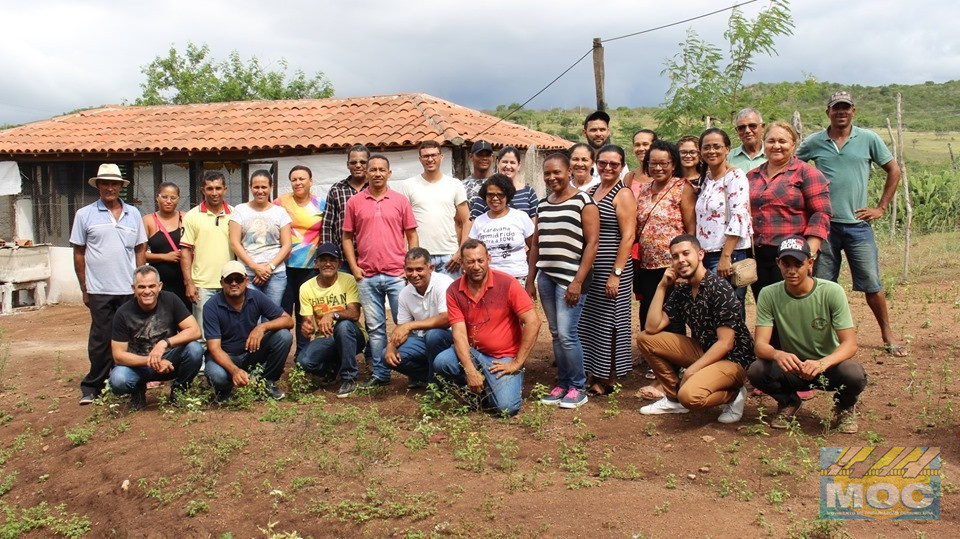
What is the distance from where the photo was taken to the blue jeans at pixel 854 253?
18.9ft

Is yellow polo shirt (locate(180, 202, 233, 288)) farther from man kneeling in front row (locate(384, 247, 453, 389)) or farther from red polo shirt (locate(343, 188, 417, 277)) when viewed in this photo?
man kneeling in front row (locate(384, 247, 453, 389))

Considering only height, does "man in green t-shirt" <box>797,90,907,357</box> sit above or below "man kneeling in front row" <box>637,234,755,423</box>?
above

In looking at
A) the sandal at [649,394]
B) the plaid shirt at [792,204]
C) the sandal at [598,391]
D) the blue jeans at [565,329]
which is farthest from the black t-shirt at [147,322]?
the plaid shirt at [792,204]

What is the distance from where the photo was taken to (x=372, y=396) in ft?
19.8

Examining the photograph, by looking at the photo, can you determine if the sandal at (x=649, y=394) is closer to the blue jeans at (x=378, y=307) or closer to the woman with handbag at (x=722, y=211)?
the woman with handbag at (x=722, y=211)

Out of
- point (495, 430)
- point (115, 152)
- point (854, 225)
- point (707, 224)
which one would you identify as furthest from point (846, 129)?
point (115, 152)

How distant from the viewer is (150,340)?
5852mm

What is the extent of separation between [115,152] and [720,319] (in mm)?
11521

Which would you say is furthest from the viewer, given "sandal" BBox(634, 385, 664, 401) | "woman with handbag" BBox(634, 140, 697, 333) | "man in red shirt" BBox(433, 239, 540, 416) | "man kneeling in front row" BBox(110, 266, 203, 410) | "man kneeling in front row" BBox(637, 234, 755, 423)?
"man kneeling in front row" BBox(110, 266, 203, 410)

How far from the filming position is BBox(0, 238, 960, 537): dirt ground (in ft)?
12.8

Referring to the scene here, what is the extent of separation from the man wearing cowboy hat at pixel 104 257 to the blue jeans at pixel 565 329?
3.27m

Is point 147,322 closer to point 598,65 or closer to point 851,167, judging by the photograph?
point 851,167

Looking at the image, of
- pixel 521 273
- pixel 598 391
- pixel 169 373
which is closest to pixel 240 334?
pixel 169 373

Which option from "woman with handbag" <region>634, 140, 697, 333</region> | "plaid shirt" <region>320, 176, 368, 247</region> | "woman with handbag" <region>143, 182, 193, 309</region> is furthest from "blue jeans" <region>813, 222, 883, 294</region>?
"woman with handbag" <region>143, 182, 193, 309</region>
